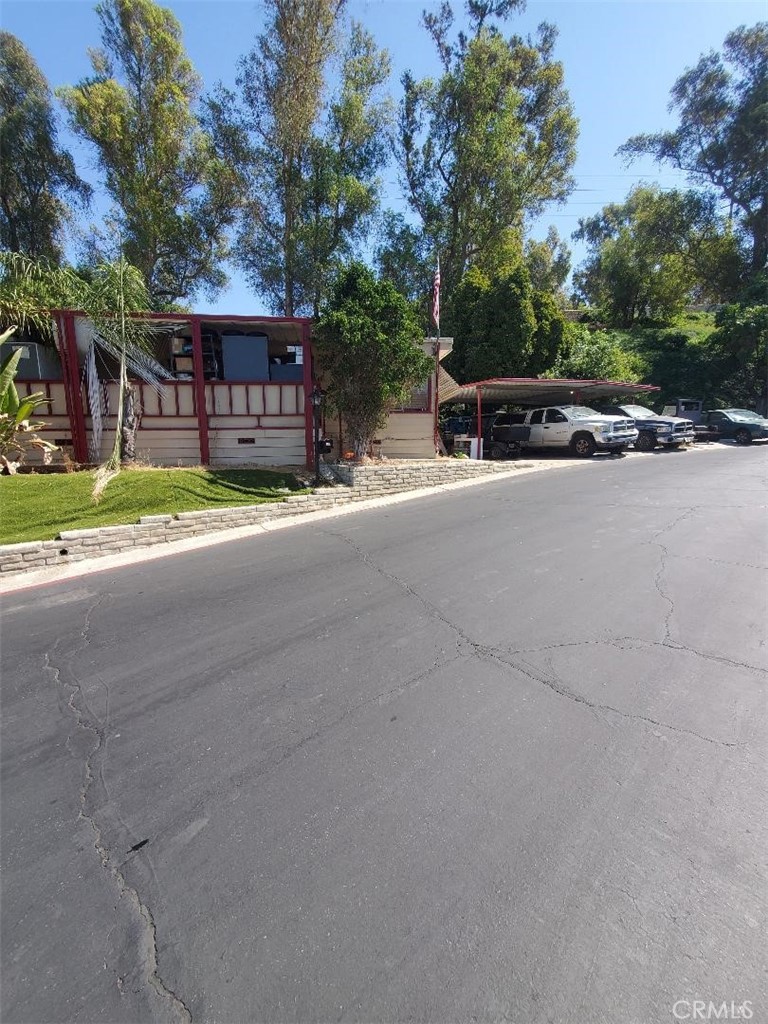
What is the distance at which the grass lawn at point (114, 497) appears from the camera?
8.19 m

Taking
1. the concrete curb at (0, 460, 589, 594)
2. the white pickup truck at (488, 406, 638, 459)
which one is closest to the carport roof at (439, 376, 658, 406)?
the white pickup truck at (488, 406, 638, 459)

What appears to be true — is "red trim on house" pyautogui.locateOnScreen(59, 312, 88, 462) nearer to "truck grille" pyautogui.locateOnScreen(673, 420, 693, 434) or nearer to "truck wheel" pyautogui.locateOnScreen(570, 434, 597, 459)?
"truck wheel" pyautogui.locateOnScreen(570, 434, 597, 459)

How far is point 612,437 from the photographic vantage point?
17406mm

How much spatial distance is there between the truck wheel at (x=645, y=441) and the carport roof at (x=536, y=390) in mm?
2063

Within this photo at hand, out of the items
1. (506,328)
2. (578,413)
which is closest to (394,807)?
(578,413)

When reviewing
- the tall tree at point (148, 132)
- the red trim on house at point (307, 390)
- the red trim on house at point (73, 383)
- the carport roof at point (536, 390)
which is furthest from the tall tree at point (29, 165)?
the carport roof at point (536, 390)

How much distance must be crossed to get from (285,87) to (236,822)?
27790 millimetres

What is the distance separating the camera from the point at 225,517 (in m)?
9.83

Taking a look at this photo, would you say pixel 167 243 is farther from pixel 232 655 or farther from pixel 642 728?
pixel 642 728

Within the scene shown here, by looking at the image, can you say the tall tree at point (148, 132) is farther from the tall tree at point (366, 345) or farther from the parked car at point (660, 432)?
the parked car at point (660, 432)

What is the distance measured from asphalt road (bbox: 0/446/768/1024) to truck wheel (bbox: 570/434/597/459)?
13510 mm

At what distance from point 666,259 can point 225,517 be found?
4279 centimetres

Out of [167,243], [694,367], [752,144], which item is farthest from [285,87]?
[752,144]

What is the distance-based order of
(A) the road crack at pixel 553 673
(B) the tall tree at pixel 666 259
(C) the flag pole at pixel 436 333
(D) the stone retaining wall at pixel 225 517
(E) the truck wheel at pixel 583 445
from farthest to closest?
(B) the tall tree at pixel 666 259
(E) the truck wheel at pixel 583 445
(C) the flag pole at pixel 436 333
(D) the stone retaining wall at pixel 225 517
(A) the road crack at pixel 553 673
